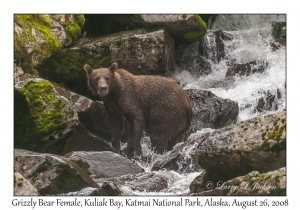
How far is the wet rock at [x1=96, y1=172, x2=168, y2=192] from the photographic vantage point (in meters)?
12.9

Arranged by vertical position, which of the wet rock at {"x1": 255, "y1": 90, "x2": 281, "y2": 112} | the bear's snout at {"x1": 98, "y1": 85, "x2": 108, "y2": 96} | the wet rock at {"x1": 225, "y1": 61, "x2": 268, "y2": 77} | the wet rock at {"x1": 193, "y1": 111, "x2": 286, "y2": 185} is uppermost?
the wet rock at {"x1": 225, "y1": 61, "x2": 268, "y2": 77}

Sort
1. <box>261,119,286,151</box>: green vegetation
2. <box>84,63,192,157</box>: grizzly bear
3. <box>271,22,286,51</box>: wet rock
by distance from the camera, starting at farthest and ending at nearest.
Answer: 1. <box>271,22,286,51</box>: wet rock
2. <box>84,63,192,157</box>: grizzly bear
3. <box>261,119,286,151</box>: green vegetation

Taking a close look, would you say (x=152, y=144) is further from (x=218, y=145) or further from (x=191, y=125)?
(x=218, y=145)

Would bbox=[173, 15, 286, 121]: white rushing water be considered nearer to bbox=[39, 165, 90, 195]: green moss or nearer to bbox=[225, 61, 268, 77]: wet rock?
bbox=[225, 61, 268, 77]: wet rock

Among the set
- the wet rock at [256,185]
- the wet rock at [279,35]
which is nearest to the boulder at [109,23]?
the wet rock at [279,35]

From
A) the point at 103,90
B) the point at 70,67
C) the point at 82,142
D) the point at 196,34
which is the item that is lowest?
the point at 82,142

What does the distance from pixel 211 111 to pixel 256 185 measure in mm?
7468

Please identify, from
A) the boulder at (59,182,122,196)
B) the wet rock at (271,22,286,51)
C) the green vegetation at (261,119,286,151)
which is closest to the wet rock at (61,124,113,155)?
the boulder at (59,182,122,196)

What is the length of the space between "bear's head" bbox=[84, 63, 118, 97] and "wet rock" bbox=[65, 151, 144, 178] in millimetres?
2115

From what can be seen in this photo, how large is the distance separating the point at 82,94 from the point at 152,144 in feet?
9.53

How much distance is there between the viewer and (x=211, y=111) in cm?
1777

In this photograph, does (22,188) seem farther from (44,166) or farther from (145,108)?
(145,108)

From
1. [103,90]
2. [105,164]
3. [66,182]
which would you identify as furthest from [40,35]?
[66,182]

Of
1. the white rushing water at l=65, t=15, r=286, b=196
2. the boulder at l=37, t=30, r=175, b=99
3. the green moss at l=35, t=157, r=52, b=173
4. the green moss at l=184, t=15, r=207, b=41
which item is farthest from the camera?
the green moss at l=184, t=15, r=207, b=41
